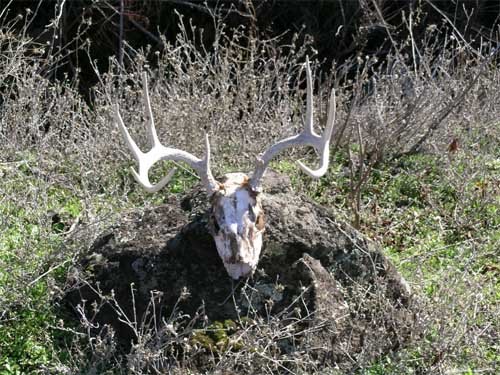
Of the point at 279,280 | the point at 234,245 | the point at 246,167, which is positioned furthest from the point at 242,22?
the point at 234,245

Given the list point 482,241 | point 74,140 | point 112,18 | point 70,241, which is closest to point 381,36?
point 112,18

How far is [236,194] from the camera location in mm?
5426

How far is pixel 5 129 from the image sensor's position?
8172mm

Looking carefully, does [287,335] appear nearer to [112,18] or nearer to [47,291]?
[47,291]

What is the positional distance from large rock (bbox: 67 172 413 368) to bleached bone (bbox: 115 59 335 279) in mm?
158

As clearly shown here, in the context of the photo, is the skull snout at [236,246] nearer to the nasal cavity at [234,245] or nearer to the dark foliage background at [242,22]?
the nasal cavity at [234,245]

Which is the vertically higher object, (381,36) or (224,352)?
(224,352)

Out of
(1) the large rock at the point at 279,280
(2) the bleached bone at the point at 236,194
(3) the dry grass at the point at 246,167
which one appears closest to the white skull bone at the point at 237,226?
(2) the bleached bone at the point at 236,194

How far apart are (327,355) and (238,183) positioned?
42.5 inches

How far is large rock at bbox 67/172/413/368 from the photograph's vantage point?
534cm

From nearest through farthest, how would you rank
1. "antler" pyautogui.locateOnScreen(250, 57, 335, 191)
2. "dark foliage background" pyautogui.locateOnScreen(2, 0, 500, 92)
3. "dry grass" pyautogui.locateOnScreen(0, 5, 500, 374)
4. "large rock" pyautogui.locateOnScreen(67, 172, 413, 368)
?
"dry grass" pyautogui.locateOnScreen(0, 5, 500, 374) < "large rock" pyautogui.locateOnScreen(67, 172, 413, 368) < "antler" pyautogui.locateOnScreen(250, 57, 335, 191) < "dark foliage background" pyautogui.locateOnScreen(2, 0, 500, 92)

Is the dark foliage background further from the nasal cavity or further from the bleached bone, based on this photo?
the nasal cavity

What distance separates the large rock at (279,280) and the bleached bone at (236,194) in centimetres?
16

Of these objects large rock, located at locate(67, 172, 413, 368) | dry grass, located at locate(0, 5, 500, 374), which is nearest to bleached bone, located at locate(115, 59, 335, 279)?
large rock, located at locate(67, 172, 413, 368)
